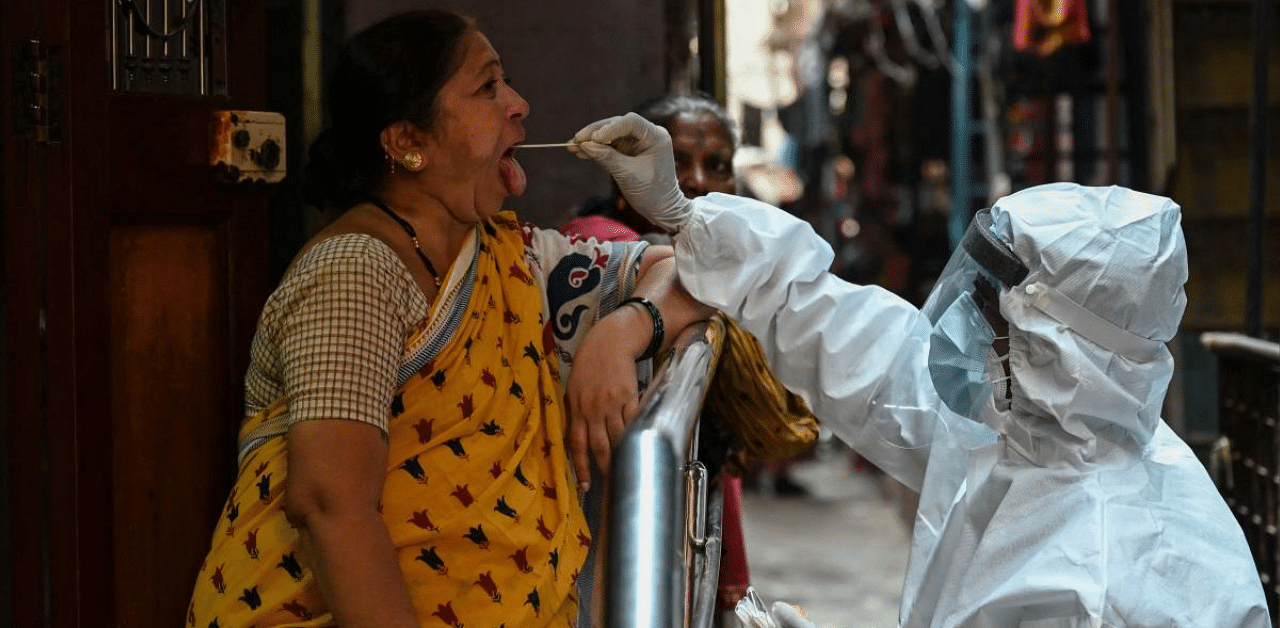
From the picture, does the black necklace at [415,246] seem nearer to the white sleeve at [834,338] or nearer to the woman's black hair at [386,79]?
the woman's black hair at [386,79]

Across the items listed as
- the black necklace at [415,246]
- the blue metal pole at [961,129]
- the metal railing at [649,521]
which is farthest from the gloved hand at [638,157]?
the blue metal pole at [961,129]

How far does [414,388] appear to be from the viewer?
2068 mm

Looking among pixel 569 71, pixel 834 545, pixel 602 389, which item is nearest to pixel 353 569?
Result: pixel 602 389

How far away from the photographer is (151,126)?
93.5 inches

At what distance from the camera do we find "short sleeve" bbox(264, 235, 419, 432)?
1917mm

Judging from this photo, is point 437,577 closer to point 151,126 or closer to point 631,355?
point 631,355

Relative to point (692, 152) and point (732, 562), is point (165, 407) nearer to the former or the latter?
point (692, 152)

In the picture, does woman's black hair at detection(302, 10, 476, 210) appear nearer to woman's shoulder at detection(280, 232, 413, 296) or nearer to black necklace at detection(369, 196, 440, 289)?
black necklace at detection(369, 196, 440, 289)

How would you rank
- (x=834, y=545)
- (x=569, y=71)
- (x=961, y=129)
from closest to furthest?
1. (x=569, y=71)
2. (x=834, y=545)
3. (x=961, y=129)

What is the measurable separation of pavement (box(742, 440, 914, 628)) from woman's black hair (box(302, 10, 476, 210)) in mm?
4369

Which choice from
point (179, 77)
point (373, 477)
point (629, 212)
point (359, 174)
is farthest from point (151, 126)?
point (629, 212)

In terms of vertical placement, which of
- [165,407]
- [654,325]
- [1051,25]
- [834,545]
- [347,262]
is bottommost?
[834,545]

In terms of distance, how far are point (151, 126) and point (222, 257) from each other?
25 cm

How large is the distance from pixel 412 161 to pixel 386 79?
0.40ft
